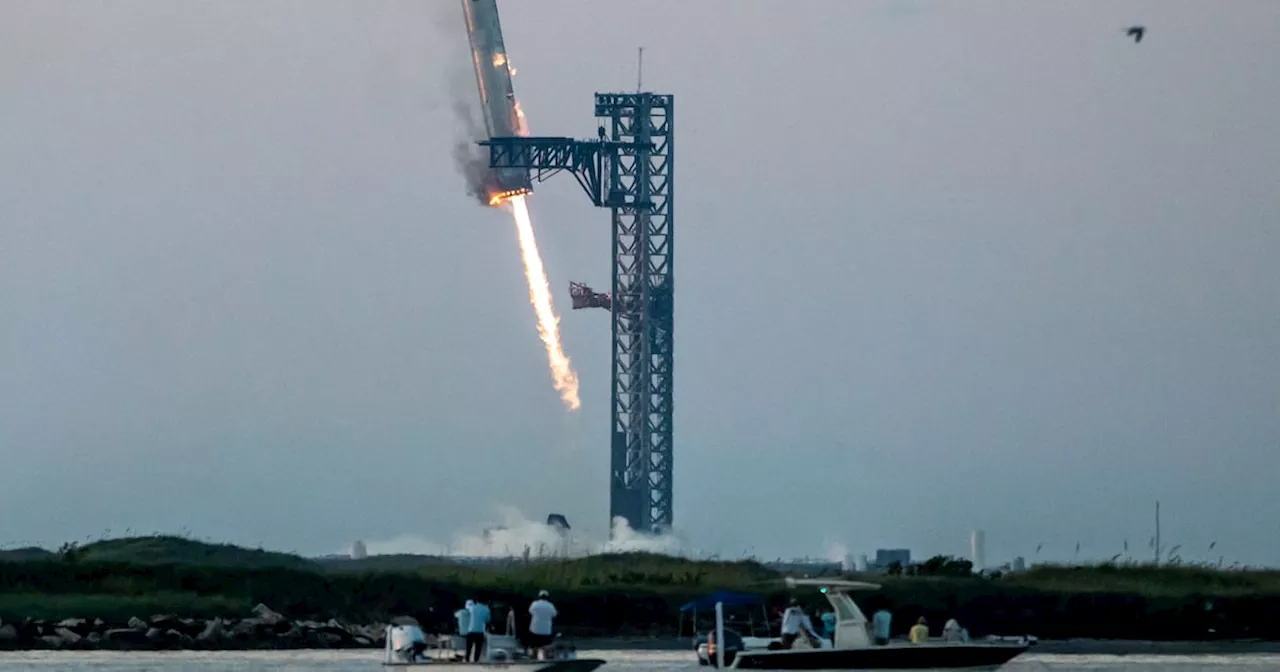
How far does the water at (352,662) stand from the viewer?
60.9 meters

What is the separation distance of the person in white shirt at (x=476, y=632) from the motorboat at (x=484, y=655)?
11 centimetres

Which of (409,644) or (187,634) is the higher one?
(187,634)

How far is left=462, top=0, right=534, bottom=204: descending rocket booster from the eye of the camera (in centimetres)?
10962

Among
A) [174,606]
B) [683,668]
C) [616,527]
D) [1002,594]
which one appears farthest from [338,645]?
[616,527]

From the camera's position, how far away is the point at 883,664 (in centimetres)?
5628

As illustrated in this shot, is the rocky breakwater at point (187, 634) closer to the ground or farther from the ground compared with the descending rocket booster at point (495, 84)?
closer to the ground

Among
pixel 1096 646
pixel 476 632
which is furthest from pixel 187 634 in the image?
pixel 1096 646

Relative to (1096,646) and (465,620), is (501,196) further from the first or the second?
(465,620)

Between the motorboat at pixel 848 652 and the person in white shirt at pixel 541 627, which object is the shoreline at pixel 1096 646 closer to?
the motorboat at pixel 848 652

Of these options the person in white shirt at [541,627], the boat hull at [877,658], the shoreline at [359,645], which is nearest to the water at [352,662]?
the shoreline at [359,645]

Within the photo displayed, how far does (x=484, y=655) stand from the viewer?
5603 centimetres

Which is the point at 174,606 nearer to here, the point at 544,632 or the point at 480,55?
the point at 544,632

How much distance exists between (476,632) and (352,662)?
314 inches

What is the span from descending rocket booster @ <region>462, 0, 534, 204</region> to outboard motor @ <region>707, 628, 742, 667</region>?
52.8 m
